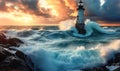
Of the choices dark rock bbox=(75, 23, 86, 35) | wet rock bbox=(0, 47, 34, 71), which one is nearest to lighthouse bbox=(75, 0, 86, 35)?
dark rock bbox=(75, 23, 86, 35)

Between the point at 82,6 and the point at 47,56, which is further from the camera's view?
the point at 82,6

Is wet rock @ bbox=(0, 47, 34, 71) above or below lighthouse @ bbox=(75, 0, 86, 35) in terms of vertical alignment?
below

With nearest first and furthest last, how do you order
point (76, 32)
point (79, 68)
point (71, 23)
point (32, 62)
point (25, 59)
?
point (25, 59) < point (32, 62) < point (79, 68) < point (76, 32) < point (71, 23)

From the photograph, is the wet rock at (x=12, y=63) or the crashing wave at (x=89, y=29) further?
the crashing wave at (x=89, y=29)

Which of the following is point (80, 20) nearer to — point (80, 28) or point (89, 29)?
point (80, 28)

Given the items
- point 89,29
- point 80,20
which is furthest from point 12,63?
point 89,29

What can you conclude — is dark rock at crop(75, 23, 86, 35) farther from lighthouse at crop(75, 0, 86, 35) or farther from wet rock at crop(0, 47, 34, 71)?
wet rock at crop(0, 47, 34, 71)

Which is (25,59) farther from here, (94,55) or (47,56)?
(94,55)

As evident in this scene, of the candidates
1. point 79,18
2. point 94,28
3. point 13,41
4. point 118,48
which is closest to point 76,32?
point 79,18

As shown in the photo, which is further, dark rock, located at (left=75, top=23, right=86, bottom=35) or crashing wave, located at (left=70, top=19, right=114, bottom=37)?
dark rock, located at (left=75, top=23, right=86, bottom=35)

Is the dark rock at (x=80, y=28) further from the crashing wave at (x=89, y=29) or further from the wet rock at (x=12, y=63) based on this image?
the wet rock at (x=12, y=63)

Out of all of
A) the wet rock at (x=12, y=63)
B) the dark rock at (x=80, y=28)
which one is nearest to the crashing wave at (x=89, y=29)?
the dark rock at (x=80, y=28)
